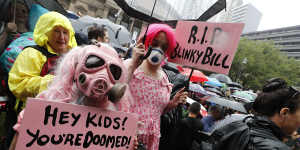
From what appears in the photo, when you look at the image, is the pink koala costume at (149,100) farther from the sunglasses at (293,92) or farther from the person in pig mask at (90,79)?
the sunglasses at (293,92)

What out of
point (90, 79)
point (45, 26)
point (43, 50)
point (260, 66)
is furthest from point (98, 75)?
point (260, 66)

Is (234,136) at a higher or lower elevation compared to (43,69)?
lower

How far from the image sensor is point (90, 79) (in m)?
0.89

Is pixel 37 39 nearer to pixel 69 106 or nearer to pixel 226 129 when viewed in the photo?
pixel 69 106

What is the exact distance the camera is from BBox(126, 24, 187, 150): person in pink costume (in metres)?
1.57

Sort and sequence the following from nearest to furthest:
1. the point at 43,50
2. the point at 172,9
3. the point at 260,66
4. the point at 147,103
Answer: the point at 147,103, the point at 43,50, the point at 172,9, the point at 260,66

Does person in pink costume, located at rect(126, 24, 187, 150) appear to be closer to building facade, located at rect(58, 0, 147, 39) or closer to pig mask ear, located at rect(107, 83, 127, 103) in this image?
pig mask ear, located at rect(107, 83, 127, 103)

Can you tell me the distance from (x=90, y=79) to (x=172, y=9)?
5.88 feet

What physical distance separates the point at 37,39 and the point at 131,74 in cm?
108

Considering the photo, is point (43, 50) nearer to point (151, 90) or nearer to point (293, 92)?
point (151, 90)

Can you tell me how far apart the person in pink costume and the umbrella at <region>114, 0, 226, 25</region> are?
0.56 m

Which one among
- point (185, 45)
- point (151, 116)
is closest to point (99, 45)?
point (151, 116)

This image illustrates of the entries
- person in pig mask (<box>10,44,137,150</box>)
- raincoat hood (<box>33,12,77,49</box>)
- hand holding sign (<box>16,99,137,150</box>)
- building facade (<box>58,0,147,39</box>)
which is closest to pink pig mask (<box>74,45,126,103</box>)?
person in pig mask (<box>10,44,137,150</box>)

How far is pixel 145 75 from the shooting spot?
1628 millimetres
